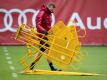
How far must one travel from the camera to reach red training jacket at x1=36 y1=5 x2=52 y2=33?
13648mm

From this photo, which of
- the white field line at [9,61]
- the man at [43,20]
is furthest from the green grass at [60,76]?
the man at [43,20]

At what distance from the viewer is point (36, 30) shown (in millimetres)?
13812

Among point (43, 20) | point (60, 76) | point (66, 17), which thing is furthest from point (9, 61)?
point (66, 17)

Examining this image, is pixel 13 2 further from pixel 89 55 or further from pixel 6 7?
pixel 89 55

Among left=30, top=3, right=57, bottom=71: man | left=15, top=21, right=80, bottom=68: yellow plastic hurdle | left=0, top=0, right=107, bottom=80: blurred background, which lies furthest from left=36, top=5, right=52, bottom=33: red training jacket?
left=0, top=0, right=107, bottom=80: blurred background

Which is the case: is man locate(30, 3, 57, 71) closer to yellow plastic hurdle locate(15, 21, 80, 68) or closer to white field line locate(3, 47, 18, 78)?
yellow plastic hurdle locate(15, 21, 80, 68)

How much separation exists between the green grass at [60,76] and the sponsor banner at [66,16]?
38.1 inches

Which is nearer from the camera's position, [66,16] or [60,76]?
[60,76]

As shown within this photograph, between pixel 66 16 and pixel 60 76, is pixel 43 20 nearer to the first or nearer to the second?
pixel 60 76

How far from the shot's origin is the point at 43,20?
1383cm

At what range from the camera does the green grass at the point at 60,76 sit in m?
13.2

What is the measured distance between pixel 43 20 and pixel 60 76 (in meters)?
1.48

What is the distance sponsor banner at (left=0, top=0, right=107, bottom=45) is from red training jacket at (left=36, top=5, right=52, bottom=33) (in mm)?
6904

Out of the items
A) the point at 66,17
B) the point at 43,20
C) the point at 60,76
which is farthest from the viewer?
the point at 66,17
